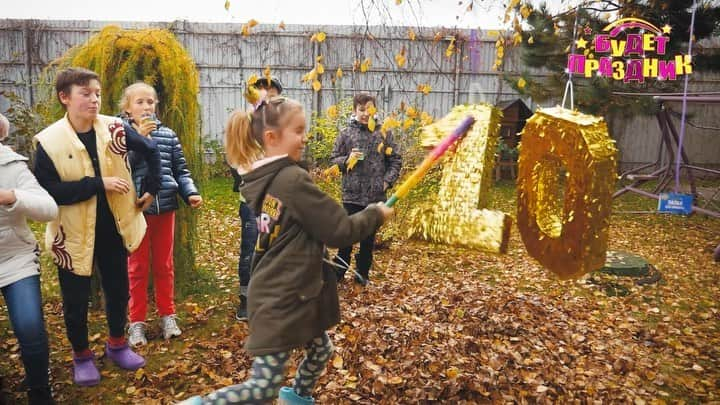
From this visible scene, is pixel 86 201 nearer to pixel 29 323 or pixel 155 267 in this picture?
pixel 29 323

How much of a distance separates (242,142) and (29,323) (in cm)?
138

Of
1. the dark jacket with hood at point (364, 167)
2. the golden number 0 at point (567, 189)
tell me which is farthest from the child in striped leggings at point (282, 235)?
the dark jacket with hood at point (364, 167)

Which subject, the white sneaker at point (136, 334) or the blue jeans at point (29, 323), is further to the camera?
the white sneaker at point (136, 334)

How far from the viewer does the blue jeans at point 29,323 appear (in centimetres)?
242

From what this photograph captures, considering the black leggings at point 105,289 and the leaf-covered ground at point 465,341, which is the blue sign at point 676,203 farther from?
the black leggings at point 105,289

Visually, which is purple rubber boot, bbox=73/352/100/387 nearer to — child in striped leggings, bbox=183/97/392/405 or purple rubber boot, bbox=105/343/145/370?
purple rubber boot, bbox=105/343/145/370

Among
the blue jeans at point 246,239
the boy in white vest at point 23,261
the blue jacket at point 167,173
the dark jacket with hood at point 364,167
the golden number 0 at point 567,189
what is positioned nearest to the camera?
the golden number 0 at point 567,189

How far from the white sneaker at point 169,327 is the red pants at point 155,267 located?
0.12 feet

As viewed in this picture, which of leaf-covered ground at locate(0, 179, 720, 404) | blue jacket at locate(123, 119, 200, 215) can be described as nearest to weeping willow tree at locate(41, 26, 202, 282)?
blue jacket at locate(123, 119, 200, 215)

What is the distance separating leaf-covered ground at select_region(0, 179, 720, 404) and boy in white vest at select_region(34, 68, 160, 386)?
1.60ft

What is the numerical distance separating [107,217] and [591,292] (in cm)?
420

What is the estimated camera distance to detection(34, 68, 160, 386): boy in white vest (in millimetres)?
2732

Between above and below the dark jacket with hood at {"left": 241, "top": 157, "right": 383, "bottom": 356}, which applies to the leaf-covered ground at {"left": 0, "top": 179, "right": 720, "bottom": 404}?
below

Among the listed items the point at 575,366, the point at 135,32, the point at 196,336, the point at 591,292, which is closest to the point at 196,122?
the point at 135,32
